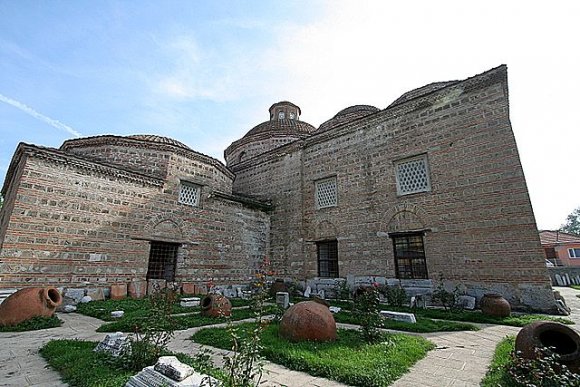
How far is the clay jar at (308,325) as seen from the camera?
4742 millimetres

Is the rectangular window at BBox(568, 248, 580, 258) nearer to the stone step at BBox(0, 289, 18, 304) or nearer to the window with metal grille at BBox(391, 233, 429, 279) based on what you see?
the window with metal grille at BBox(391, 233, 429, 279)

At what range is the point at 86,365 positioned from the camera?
354 centimetres

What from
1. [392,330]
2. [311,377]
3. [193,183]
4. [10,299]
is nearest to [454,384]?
[311,377]

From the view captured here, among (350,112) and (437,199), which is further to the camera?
(350,112)

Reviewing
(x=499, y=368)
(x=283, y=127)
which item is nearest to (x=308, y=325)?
(x=499, y=368)

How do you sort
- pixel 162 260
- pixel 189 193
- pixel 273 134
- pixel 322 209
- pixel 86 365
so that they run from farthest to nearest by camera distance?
pixel 273 134, pixel 322 209, pixel 189 193, pixel 162 260, pixel 86 365

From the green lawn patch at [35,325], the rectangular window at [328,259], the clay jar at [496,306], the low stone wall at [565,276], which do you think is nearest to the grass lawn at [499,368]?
the clay jar at [496,306]

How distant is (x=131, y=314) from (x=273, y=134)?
14.8m

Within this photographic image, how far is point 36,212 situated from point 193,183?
17.7 feet

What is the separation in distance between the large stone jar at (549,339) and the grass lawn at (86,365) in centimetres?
377

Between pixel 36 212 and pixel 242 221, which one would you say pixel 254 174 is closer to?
pixel 242 221

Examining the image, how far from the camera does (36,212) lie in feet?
26.5

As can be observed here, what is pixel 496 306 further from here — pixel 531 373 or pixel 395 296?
pixel 531 373

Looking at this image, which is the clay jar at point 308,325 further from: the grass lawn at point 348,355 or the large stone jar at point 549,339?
the large stone jar at point 549,339
